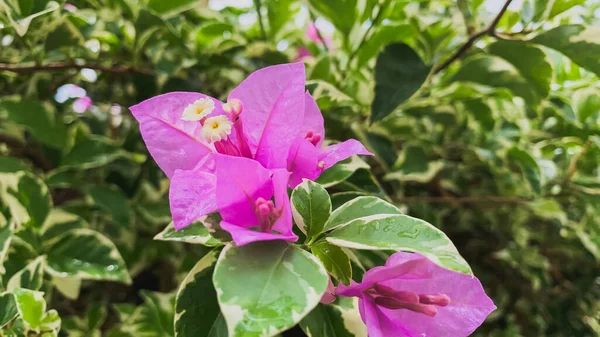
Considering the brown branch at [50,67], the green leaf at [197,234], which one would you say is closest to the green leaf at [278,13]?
the brown branch at [50,67]

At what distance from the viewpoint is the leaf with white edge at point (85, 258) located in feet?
1.64

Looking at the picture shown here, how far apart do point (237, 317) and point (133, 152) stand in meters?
0.60

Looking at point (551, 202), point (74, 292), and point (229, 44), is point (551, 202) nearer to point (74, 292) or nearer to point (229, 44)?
point (229, 44)

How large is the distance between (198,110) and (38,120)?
46cm

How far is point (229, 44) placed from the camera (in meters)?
0.72

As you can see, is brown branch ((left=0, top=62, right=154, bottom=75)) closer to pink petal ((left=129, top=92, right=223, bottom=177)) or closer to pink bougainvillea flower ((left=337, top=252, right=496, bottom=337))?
pink petal ((left=129, top=92, right=223, bottom=177))

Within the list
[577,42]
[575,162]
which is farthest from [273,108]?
[575,162]

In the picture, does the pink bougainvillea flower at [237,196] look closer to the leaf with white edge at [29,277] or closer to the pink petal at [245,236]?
the pink petal at [245,236]

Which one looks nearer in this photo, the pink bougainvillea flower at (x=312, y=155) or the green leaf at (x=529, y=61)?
the pink bougainvillea flower at (x=312, y=155)

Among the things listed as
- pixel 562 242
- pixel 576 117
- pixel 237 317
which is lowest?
pixel 562 242

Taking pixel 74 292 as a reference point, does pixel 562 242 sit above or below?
below

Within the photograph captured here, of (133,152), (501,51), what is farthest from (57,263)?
(501,51)

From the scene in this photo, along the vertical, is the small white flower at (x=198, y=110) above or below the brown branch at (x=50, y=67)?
above

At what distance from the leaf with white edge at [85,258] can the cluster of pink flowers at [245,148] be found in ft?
0.69
